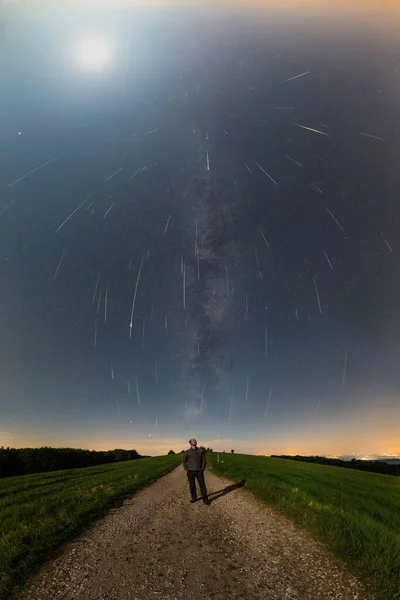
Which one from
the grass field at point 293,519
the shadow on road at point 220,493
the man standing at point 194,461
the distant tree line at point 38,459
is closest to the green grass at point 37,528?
the grass field at point 293,519

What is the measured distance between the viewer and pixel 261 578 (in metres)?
5.48

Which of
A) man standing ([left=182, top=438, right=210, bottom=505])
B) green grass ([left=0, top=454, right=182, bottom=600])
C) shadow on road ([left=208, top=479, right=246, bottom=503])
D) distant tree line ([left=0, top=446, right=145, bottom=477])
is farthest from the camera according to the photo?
distant tree line ([left=0, top=446, right=145, bottom=477])

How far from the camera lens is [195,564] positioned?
5.94 metres

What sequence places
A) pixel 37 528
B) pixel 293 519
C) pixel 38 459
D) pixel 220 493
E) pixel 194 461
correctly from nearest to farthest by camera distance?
pixel 37 528, pixel 293 519, pixel 194 461, pixel 220 493, pixel 38 459

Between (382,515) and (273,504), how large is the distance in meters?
4.06

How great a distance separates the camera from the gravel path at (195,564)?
499 cm

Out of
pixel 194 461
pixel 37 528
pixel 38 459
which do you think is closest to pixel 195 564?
pixel 37 528

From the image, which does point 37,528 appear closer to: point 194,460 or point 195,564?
point 195,564

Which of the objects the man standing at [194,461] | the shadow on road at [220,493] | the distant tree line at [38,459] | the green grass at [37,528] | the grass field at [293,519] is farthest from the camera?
the distant tree line at [38,459]

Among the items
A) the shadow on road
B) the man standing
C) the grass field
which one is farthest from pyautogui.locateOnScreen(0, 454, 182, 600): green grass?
the shadow on road

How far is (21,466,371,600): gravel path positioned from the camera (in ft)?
16.4

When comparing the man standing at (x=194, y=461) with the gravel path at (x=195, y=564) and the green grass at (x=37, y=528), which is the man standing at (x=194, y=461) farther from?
the green grass at (x=37, y=528)

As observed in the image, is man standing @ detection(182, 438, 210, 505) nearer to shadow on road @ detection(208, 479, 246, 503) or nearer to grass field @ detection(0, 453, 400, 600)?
shadow on road @ detection(208, 479, 246, 503)

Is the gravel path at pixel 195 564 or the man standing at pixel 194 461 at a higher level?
the man standing at pixel 194 461
